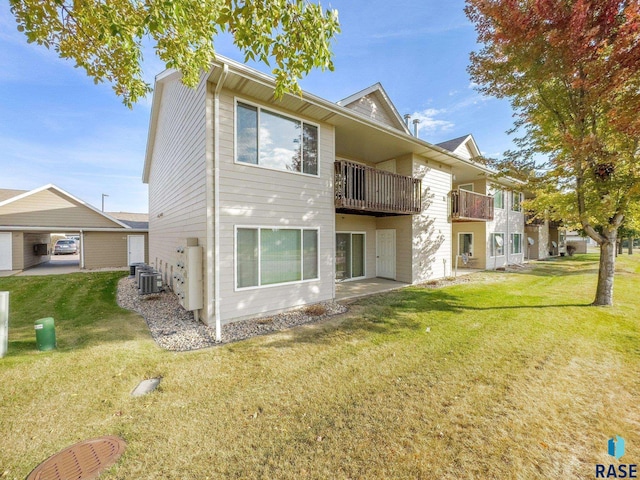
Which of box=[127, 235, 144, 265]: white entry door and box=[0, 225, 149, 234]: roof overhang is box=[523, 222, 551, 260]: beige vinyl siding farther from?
box=[0, 225, 149, 234]: roof overhang

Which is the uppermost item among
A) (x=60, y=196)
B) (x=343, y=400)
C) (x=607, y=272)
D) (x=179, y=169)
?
(x=60, y=196)

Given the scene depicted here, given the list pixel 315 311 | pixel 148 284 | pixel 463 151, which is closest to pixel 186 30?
pixel 315 311

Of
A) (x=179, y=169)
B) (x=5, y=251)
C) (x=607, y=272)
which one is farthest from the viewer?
(x=5, y=251)

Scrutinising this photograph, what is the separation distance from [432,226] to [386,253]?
7.63 ft

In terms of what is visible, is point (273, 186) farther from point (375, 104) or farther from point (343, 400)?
point (375, 104)

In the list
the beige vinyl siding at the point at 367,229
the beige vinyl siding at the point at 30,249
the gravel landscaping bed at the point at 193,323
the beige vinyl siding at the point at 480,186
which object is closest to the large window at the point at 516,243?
the beige vinyl siding at the point at 480,186

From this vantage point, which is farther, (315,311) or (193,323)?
(315,311)

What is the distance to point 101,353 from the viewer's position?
4.56m

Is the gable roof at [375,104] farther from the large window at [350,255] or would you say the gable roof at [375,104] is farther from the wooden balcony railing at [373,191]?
the large window at [350,255]

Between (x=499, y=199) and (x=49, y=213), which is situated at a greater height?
(x=499, y=199)

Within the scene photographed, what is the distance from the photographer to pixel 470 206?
13109 millimetres

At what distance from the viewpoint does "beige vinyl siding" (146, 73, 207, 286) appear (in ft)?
20.5

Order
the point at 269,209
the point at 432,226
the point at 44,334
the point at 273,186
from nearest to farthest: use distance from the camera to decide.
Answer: the point at 44,334, the point at 269,209, the point at 273,186, the point at 432,226

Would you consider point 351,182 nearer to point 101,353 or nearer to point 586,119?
point 586,119
